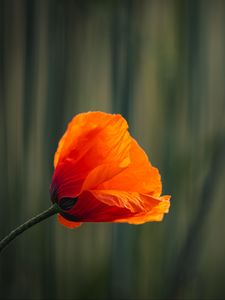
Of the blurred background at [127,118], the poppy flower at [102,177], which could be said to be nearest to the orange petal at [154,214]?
the poppy flower at [102,177]

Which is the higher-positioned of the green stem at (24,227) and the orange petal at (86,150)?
the orange petal at (86,150)

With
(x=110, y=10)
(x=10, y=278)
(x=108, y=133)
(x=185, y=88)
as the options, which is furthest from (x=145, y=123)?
(x=108, y=133)

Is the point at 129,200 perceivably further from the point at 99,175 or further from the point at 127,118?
the point at 127,118

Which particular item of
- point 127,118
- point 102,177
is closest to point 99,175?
point 102,177

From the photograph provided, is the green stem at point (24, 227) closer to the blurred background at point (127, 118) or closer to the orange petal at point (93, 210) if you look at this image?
the orange petal at point (93, 210)

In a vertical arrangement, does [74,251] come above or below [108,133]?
below

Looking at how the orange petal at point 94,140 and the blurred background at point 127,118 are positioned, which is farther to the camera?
the blurred background at point 127,118

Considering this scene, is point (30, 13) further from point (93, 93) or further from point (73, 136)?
point (73, 136)
